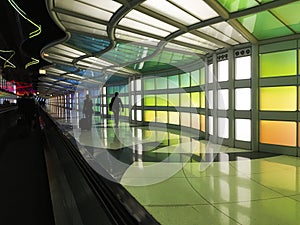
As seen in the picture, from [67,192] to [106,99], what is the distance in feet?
90.0

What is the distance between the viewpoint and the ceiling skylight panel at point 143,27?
9.60m

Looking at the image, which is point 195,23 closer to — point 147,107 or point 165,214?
point 165,214

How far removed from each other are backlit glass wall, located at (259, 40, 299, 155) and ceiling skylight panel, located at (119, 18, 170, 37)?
410 cm

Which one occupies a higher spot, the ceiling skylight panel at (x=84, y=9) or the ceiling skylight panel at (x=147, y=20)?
the ceiling skylight panel at (x=84, y=9)

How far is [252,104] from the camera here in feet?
32.6

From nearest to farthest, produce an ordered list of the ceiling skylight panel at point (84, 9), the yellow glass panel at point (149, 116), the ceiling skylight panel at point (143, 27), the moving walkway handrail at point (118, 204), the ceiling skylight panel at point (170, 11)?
the moving walkway handrail at point (118, 204) < the ceiling skylight panel at point (170, 11) < the ceiling skylight panel at point (84, 9) < the ceiling skylight panel at point (143, 27) < the yellow glass panel at point (149, 116)

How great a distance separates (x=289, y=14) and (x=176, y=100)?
1078 centimetres

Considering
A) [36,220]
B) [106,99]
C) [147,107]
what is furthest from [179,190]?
[106,99]

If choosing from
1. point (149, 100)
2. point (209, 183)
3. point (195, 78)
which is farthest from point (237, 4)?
point (149, 100)

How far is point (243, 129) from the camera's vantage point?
10430 mm

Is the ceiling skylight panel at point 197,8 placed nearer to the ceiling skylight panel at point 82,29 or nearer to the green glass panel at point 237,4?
the green glass panel at point 237,4

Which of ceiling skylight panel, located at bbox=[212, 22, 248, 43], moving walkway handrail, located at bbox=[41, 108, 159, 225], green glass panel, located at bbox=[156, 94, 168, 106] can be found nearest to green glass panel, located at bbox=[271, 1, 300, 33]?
ceiling skylight panel, located at bbox=[212, 22, 248, 43]

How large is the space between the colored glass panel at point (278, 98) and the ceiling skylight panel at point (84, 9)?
22.3ft

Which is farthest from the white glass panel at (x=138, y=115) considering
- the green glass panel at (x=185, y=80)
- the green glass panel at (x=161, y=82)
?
the green glass panel at (x=185, y=80)
